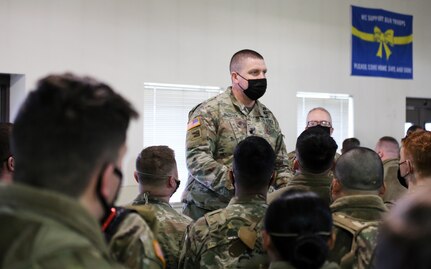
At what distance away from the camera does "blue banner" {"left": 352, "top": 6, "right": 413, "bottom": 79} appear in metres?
6.61

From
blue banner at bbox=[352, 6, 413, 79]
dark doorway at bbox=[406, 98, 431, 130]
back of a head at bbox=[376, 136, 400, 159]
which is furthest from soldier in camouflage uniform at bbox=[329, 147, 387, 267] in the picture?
dark doorway at bbox=[406, 98, 431, 130]

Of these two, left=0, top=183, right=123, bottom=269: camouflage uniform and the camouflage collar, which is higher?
left=0, top=183, right=123, bottom=269: camouflage uniform

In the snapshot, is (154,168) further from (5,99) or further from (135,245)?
(5,99)

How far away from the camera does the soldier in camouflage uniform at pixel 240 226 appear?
6.61 feet

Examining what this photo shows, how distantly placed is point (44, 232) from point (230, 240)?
1236mm

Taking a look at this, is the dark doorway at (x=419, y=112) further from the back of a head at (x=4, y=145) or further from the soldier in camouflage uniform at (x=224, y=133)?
the back of a head at (x=4, y=145)

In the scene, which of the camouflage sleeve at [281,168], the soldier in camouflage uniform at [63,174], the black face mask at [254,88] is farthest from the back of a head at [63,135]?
the black face mask at [254,88]

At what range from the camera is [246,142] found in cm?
226

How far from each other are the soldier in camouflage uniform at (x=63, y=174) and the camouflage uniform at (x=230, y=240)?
99 centimetres

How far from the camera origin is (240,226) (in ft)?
6.68

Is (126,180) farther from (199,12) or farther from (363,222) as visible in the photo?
(363,222)

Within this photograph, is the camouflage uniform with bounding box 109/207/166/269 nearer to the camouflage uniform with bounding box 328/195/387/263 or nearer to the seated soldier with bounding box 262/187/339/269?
the seated soldier with bounding box 262/187/339/269

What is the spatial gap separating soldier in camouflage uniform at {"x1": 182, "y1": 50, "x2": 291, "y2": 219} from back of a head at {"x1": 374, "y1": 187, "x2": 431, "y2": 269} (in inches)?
76.7

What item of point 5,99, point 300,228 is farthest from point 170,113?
point 300,228
